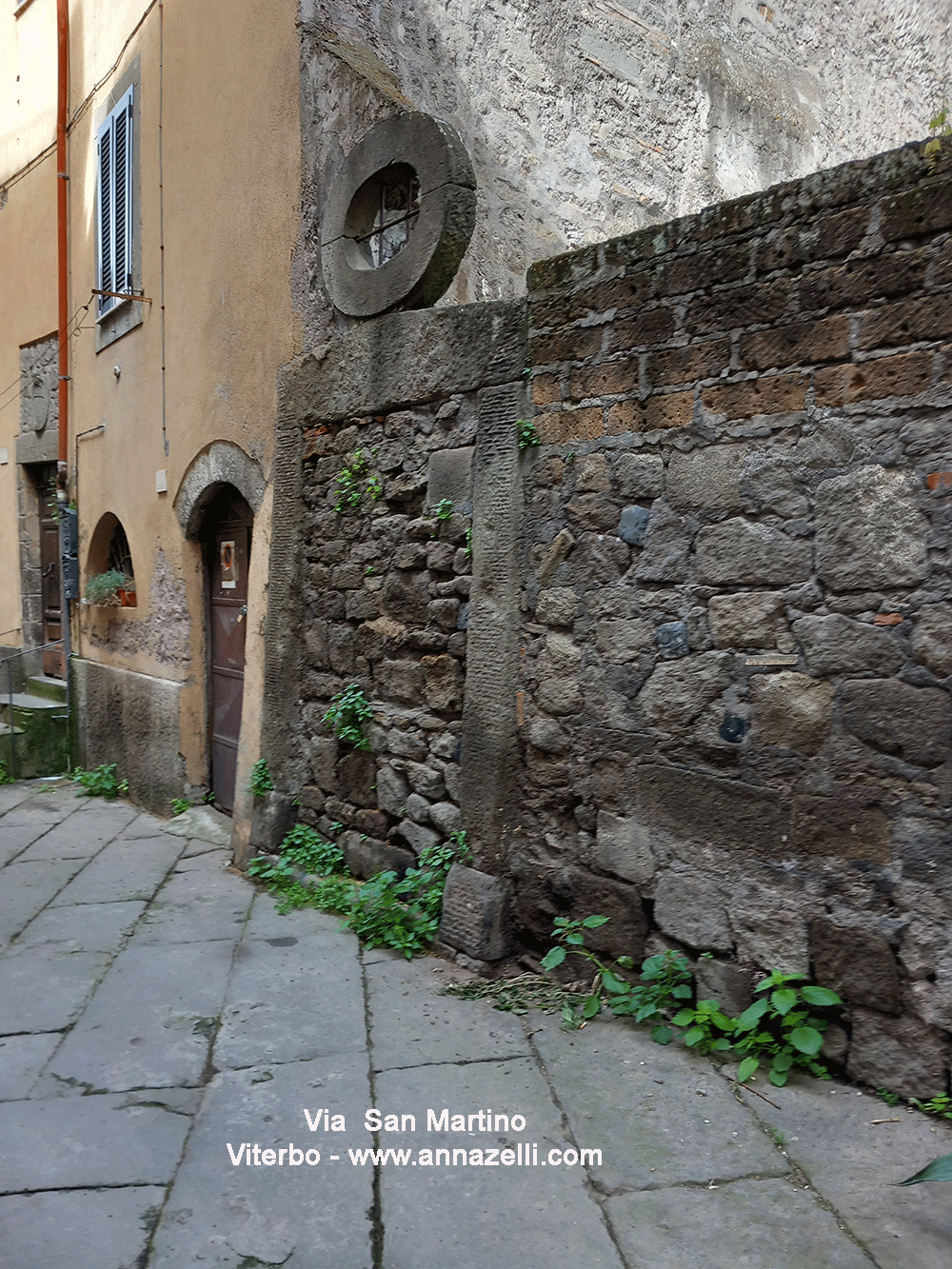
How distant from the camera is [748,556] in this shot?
2.43 meters

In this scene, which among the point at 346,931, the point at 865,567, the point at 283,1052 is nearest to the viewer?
the point at 865,567

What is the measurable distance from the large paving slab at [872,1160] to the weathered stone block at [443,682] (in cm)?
162

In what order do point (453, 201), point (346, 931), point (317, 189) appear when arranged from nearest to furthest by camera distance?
1. point (453, 201)
2. point (346, 931)
3. point (317, 189)

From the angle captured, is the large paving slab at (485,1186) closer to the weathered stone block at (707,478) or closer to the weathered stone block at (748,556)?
the weathered stone block at (748,556)

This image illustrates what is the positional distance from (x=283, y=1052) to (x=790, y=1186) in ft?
4.59

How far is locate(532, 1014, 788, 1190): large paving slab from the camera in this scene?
2018mm

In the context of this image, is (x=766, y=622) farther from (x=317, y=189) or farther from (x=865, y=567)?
(x=317, y=189)

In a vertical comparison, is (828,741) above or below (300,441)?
below

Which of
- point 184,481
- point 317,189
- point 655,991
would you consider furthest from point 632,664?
point 184,481

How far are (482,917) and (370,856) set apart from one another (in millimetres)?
857

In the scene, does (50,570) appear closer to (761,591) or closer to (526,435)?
(526,435)

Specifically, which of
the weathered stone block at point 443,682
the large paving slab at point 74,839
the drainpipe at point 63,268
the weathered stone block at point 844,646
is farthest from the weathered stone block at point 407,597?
the drainpipe at point 63,268

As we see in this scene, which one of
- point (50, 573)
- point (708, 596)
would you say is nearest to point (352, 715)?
point (708, 596)

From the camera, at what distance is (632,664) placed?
272 centimetres
